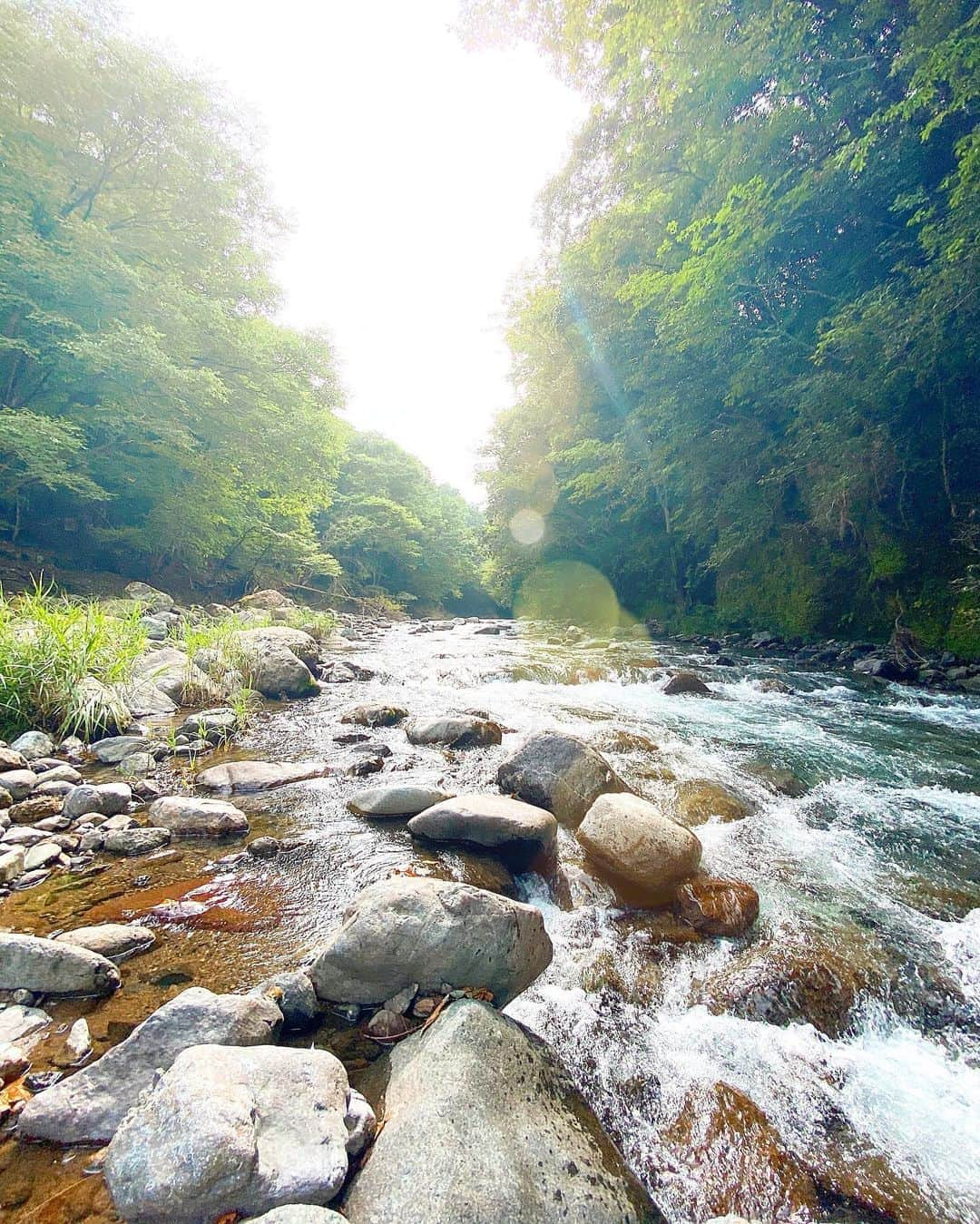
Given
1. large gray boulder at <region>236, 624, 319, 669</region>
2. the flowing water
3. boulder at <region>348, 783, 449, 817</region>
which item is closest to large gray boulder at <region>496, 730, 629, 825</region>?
the flowing water

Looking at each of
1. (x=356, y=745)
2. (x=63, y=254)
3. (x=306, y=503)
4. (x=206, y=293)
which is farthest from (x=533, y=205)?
(x=356, y=745)

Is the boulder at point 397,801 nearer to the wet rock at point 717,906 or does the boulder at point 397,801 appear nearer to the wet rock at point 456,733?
the wet rock at point 456,733

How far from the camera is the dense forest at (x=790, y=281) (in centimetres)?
690

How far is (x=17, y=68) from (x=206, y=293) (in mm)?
5077

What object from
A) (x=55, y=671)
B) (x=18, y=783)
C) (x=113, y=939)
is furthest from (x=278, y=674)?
(x=113, y=939)


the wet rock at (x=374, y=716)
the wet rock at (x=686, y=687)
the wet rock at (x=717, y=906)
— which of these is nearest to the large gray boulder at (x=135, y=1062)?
the wet rock at (x=717, y=906)

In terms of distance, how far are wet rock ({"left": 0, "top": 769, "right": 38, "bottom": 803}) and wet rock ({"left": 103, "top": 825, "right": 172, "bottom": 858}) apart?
2.59ft

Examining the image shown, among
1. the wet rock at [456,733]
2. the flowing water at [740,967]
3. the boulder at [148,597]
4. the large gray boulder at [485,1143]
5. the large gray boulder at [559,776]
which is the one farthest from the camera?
the boulder at [148,597]

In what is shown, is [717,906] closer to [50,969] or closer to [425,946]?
[425,946]

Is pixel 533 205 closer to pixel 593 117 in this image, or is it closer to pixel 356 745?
pixel 593 117

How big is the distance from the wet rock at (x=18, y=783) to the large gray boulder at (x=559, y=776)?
10.1 feet

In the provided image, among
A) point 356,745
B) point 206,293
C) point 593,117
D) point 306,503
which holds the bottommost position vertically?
point 356,745

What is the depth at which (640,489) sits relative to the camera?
15.2 metres

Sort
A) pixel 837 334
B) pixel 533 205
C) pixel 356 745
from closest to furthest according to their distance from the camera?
pixel 356 745
pixel 837 334
pixel 533 205
